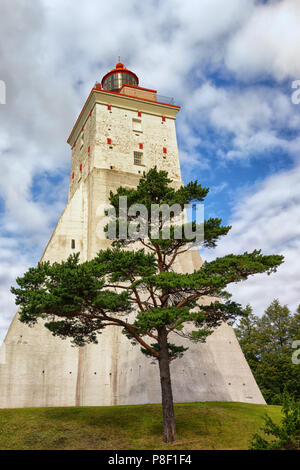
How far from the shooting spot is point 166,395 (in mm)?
15219

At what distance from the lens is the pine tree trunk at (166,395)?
14852 millimetres

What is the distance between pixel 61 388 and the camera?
77.8 ft

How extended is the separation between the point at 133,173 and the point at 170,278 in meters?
19.4

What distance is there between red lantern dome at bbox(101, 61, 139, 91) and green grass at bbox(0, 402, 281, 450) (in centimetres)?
3601

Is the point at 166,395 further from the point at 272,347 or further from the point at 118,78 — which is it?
the point at 118,78

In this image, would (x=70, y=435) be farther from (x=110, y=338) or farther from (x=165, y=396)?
(x=110, y=338)

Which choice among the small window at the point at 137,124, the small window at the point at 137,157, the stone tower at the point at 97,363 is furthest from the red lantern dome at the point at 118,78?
the stone tower at the point at 97,363

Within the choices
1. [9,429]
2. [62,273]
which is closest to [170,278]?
[62,273]

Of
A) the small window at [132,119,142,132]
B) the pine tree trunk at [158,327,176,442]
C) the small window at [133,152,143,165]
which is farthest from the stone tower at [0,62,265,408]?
the pine tree trunk at [158,327,176,442]

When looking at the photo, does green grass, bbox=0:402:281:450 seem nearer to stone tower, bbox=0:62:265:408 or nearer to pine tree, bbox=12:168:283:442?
pine tree, bbox=12:168:283:442

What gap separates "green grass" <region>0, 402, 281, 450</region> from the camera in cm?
1505

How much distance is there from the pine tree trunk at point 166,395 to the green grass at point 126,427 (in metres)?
0.46
